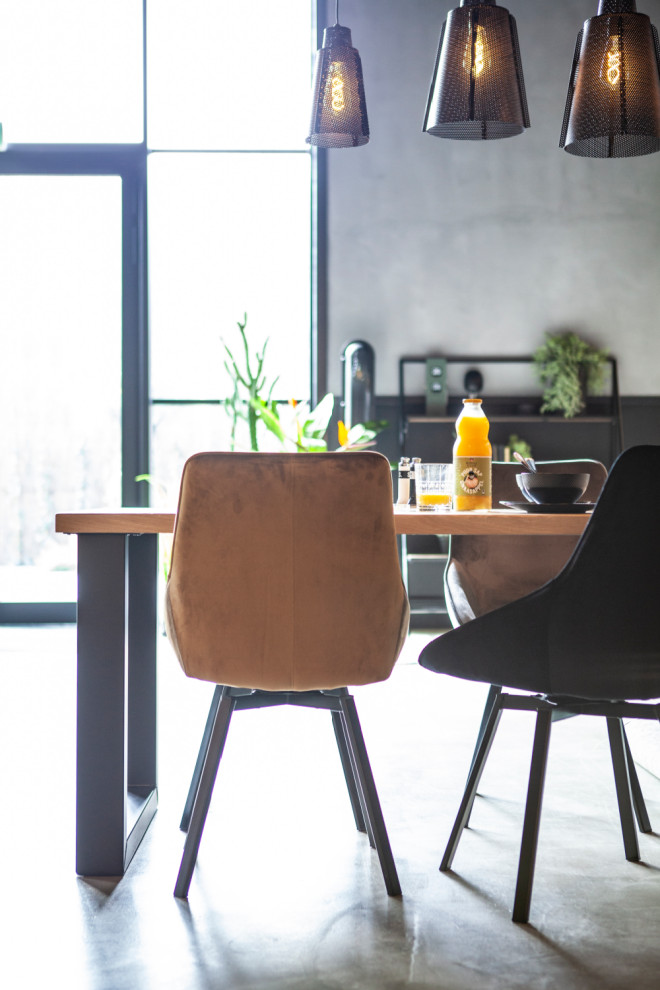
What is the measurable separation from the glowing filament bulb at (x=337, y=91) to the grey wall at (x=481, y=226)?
3.15 meters

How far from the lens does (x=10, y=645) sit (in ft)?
15.3

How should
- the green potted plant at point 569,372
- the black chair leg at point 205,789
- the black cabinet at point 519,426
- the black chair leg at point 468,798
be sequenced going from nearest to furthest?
the black chair leg at point 205,789
the black chair leg at point 468,798
the green potted plant at point 569,372
the black cabinet at point 519,426

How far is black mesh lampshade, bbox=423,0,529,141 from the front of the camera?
1964mm

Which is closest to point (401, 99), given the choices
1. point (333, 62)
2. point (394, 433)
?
point (394, 433)

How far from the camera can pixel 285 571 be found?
1.62 m

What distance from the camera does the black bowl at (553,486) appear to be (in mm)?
1759

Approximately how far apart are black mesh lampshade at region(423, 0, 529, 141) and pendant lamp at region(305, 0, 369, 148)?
1.28 feet

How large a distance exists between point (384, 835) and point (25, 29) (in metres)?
5.51

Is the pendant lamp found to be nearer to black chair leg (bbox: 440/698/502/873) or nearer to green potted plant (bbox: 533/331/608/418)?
black chair leg (bbox: 440/698/502/873)

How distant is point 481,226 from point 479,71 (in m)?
3.67

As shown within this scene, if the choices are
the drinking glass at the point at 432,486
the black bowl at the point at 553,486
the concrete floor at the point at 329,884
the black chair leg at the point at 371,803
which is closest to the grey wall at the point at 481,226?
the concrete floor at the point at 329,884

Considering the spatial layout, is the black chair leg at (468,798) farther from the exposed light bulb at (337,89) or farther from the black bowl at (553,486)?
the exposed light bulb at (337,89)

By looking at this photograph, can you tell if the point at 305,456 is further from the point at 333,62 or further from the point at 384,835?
the point at 333,62

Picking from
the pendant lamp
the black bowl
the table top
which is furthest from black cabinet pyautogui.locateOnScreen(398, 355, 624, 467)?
the table top
